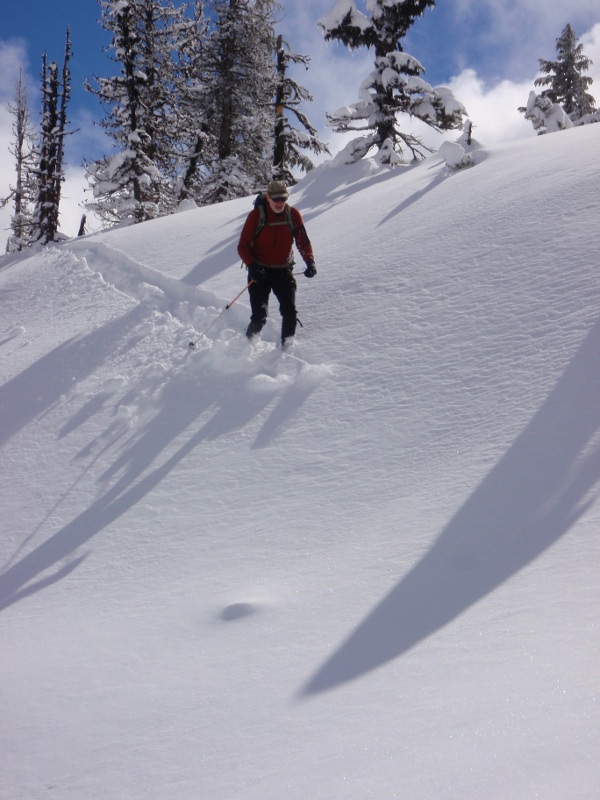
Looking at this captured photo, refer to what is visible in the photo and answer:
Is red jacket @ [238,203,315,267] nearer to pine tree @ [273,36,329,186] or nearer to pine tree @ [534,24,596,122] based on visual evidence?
pine tree @ [273,36,329,186]

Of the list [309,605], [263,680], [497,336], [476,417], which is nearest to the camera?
[263,680]

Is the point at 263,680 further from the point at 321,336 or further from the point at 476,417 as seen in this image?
the point at 321,336

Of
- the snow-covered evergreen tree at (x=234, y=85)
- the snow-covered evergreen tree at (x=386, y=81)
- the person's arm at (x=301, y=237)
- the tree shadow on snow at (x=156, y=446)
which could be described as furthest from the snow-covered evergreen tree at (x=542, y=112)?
the tree shadow on snow at (x=156, y=446)

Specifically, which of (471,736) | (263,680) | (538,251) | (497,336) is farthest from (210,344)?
A: (471,736)

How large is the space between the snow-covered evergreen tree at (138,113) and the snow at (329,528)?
13502 mm

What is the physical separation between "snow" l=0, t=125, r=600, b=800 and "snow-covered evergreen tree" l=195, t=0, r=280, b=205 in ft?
51.4

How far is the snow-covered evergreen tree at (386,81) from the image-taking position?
658 inches

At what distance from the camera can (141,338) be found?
8.40 meters

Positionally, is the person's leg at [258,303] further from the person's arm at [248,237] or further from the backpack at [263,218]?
the backpack at [263,218]

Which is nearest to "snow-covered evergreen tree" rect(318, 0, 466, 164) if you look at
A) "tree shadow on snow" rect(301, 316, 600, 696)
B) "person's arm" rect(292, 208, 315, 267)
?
"person's arm" rect(292, 208, 315, 267)

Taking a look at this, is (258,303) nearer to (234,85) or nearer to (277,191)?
(277,191)

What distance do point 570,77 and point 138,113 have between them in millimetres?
21513

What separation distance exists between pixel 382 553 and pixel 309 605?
2.01ft

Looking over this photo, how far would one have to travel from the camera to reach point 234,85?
77.8 feet
